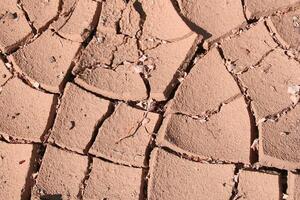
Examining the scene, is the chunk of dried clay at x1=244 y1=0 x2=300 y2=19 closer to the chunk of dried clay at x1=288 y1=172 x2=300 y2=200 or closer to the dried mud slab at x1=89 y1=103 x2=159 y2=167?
the dried mud slab at x1=89 y1=103 x2=159 y2=167

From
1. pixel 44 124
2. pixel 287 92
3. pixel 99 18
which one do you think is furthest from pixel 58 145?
pixel 287 92

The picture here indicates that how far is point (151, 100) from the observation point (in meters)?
2.57

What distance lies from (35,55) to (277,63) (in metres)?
1.10

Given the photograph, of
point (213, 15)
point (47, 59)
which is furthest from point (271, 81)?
point (47, 59)

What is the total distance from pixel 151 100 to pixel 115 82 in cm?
18

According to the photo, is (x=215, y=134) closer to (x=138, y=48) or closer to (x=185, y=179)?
(x=185, y=179)

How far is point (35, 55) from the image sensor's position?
2.67 meters

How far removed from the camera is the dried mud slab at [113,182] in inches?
96.9

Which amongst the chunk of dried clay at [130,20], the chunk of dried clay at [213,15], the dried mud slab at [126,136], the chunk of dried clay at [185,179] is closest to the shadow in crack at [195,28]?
the chunk of dried clay at [213,15]

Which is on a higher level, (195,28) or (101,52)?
(195,28)

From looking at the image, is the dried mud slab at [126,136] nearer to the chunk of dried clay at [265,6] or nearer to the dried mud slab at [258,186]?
the dried mud slab at [258,186]

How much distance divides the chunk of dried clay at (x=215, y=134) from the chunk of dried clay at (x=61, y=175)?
367mm

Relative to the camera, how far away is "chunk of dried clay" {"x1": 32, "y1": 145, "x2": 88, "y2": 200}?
2.49 m

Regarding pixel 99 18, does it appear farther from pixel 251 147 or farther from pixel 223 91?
pixel 251 147
